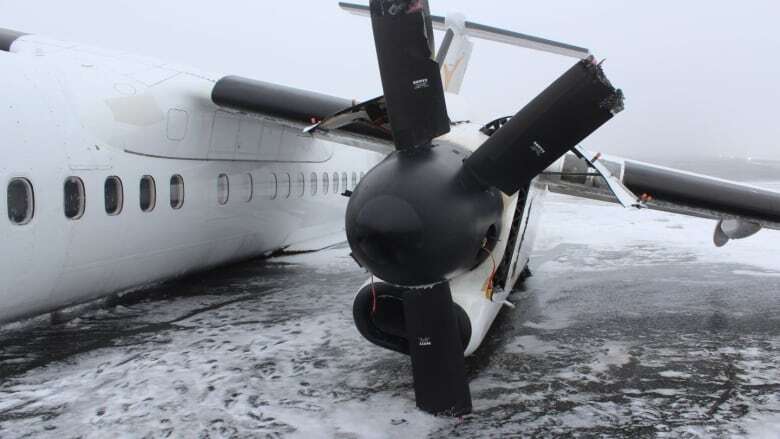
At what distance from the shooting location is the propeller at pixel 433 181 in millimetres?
4461

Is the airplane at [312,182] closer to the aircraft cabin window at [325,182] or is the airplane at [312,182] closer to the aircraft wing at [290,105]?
the aircraft wing at [290,105]

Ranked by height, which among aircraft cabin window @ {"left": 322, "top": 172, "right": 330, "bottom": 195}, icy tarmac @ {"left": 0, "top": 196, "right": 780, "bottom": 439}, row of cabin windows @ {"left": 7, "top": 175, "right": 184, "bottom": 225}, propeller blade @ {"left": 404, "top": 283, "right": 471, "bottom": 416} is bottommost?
icy tarmac @ {"left": 0, "top": 196, "right": 780, "bottom": 439}

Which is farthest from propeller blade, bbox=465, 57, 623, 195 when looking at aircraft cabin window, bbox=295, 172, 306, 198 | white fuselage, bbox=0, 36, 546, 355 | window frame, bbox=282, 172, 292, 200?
aircraft cabin window, bbox=295, 172, 306, 198

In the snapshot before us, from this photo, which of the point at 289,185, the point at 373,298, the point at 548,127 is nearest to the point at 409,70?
the point at 548,127

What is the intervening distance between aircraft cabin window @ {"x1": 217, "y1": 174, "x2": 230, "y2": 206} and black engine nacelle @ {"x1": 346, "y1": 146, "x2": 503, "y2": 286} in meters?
4.64

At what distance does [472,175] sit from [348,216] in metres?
0.97

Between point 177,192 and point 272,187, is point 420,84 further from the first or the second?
point 272,187

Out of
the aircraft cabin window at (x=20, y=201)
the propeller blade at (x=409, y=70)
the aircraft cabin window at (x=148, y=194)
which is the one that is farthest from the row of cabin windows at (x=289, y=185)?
the propeller blade at (x=409, y=70)

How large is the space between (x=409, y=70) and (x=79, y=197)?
→ 12.6 feet

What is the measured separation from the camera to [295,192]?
36.1ft

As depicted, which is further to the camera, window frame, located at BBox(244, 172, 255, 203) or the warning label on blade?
window frame, located at BBox(244, 172, 255, 203)

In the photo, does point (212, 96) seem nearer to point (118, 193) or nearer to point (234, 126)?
point (234, 126)

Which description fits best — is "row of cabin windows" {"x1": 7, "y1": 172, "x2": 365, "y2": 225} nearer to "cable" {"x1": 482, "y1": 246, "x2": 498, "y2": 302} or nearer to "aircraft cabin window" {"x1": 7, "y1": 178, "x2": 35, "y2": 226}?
"aircraft cabin window" {"x1": 7, "y1": 178, "x2": 35, "y2": 226}

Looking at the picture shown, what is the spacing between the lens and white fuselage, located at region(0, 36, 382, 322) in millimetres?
6203
